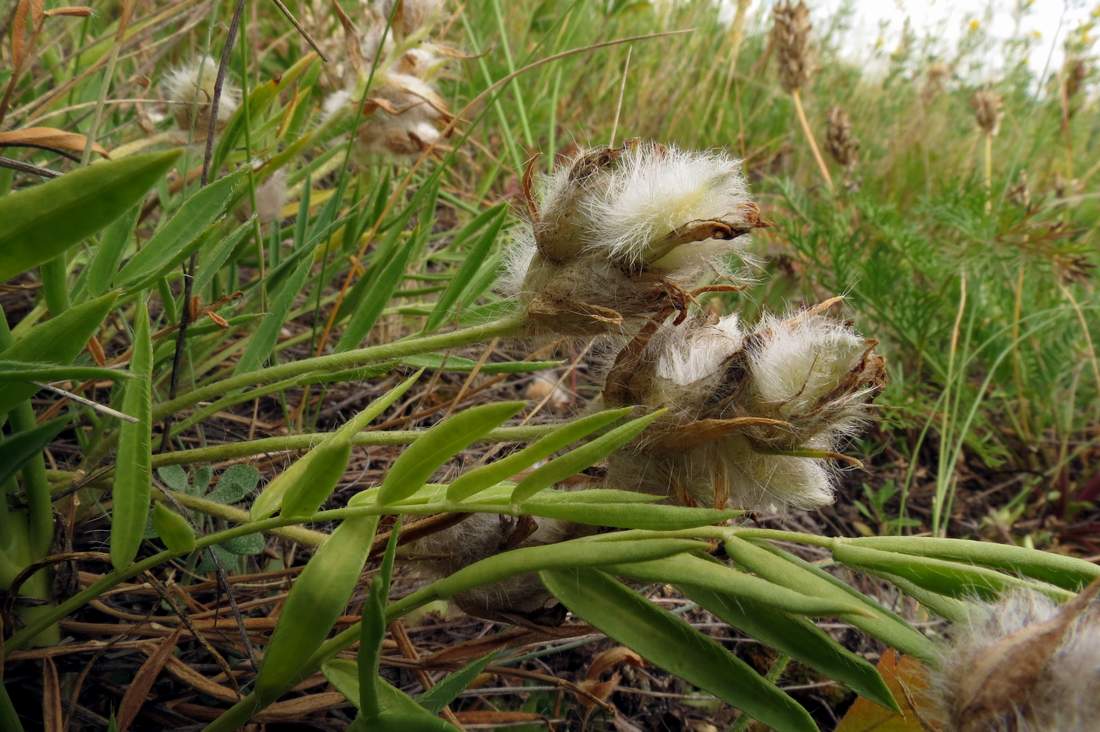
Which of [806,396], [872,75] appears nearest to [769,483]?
[806,396]

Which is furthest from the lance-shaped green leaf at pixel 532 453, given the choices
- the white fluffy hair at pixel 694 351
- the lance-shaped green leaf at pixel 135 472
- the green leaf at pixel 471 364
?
the green leaf at pixel 471 364

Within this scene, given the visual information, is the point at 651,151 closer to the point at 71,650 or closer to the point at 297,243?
the point at 297,243

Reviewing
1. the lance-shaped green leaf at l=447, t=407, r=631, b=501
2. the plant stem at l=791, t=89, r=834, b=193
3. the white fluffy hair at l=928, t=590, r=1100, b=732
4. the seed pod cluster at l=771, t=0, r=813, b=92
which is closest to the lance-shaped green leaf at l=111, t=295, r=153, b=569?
the lance-shaped green leaf at l=447, t=407, r=631, b=501

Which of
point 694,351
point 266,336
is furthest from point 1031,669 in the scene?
point 266,336

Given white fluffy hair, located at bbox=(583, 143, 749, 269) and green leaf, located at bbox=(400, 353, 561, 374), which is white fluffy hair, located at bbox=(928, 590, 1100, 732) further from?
green leaf, located at bbox=(400, 353, 561, 374)

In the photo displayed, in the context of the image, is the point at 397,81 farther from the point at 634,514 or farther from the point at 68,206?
the point at 634,514

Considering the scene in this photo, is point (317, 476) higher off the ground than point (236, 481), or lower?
higher
